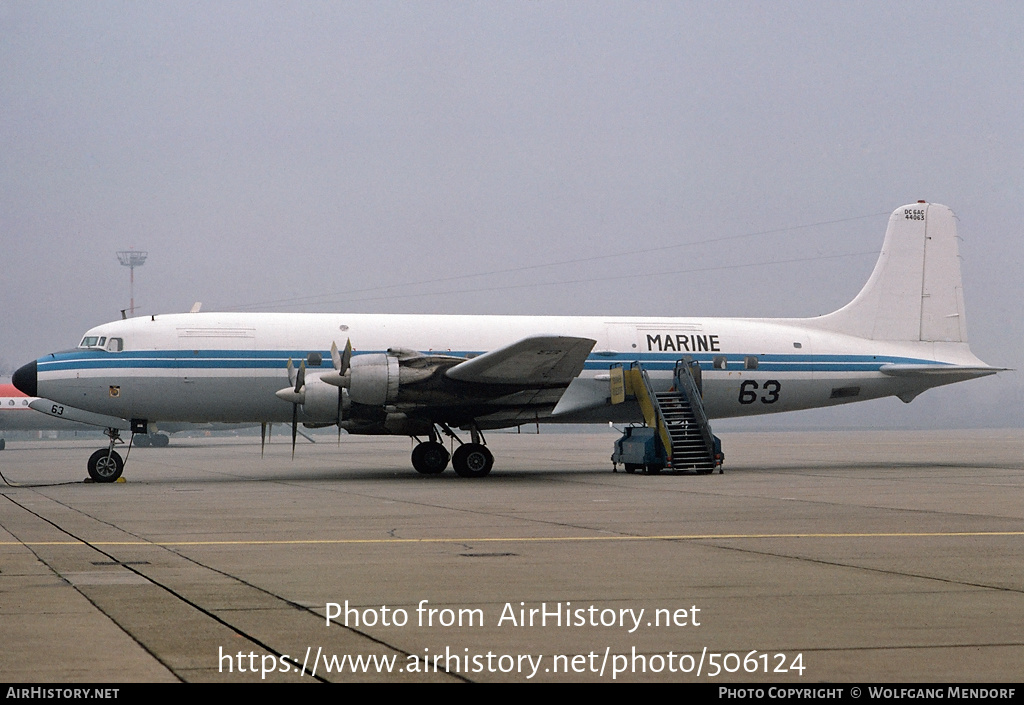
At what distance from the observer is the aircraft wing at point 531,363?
23531 mm

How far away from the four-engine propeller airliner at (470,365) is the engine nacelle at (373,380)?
1.3 inches

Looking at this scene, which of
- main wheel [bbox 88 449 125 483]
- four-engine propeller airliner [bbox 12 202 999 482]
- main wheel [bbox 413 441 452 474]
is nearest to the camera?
four-engine propeller airliner [bbox 12 202 999 482]

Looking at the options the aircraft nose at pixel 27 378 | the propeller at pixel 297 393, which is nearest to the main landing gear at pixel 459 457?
the propeller at pixel 297 393

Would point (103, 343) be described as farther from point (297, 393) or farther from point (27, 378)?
point (297, 393)

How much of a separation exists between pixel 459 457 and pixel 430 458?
1409 mm

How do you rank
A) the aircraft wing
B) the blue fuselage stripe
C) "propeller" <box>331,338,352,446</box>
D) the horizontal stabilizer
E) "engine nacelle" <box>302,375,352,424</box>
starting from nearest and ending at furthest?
the aircraft wing, "propeller" <box>331,338,352,446</box>, "engine nacelle" <box>302,375,352,424</box>, the blue fuselage stripe, the horizontal stabilizer

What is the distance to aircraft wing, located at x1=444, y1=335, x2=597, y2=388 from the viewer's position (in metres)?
23.5

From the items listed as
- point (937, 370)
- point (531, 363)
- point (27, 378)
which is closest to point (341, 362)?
point (531, 363)

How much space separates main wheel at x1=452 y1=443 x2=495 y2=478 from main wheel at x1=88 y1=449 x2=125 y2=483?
26.0 feet

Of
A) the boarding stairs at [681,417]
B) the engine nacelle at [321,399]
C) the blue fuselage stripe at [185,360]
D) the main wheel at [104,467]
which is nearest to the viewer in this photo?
the engine nacelle at [321,399]

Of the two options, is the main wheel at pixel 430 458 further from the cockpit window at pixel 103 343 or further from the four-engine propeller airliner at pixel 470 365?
the cockpit window at pixel 103 343

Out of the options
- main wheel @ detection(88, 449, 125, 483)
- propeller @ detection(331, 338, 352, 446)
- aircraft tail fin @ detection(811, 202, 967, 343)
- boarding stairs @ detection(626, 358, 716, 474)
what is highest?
aircraft tail fin @ detection(811, 202, 967, 343)

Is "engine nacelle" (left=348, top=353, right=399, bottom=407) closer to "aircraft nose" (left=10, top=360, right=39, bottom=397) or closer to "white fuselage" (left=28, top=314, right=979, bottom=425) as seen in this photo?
"white fuselage" (left=28, top=314, right=979, bottom=425)

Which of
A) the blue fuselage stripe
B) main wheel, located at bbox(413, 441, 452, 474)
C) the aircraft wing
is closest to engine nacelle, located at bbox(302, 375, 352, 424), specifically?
the blue fuselage stripe
